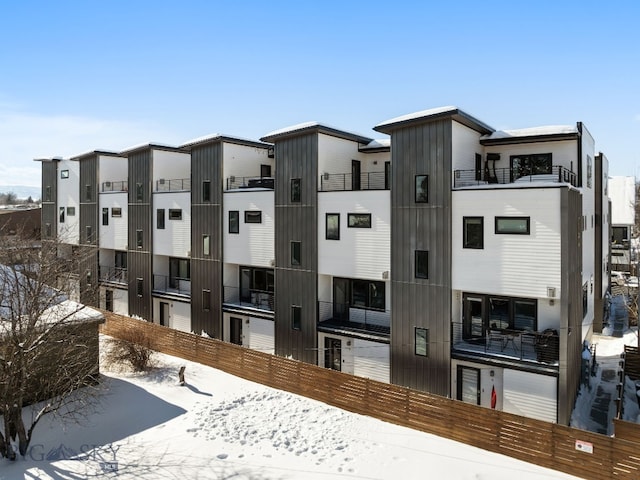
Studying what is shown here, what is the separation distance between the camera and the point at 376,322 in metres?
21.0

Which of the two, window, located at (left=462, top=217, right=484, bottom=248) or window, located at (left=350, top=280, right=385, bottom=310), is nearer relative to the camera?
window, located at (left=462, top=217, right=484, bottom=248)

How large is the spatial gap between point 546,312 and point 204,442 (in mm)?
12604

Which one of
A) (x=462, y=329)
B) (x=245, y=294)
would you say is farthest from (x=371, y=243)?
(x=245, y=294)

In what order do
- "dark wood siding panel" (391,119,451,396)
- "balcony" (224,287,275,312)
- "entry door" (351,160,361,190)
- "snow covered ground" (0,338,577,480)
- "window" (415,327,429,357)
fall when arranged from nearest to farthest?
"snow covered ground" (0,338,577,480)
"dark wood siding panel" (391,119,451,396)
"window" (415,327,429,357)
"entry door" (351,160,361,190)
"balcony" (224,287,275,312)

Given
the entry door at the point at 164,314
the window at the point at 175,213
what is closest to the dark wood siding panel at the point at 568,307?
the window at the point at 175,213

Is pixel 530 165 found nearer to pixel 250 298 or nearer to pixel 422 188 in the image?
pixel 422 188

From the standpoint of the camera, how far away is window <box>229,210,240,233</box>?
25.1 m

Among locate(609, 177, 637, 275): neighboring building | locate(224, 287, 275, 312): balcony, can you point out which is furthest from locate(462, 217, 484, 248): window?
locate(609, 177, 637, 275): neighboring building

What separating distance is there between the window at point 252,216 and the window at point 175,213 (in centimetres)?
569

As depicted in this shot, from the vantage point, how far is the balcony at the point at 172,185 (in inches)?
1184

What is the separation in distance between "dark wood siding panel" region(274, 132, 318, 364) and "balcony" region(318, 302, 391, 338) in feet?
2.05

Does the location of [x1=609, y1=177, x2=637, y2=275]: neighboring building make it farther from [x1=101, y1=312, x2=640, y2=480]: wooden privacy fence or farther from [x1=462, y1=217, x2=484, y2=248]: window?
[x1=101, y1=312, x2=640, y2=480]: wooden privacy fence

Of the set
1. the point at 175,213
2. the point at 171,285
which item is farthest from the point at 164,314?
the point at 175,213

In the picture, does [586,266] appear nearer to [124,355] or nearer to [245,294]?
[245,294]
